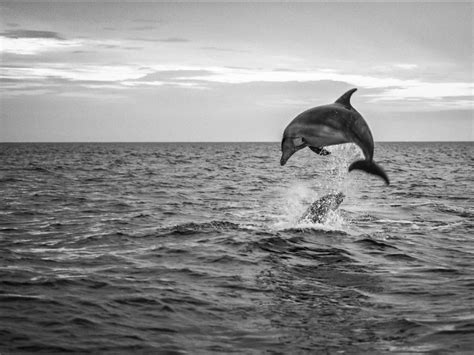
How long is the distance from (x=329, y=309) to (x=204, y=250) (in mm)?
4970

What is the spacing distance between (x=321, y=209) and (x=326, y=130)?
7.59m

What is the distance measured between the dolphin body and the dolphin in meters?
6.94

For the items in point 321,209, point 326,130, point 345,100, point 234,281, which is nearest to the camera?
point 326,130

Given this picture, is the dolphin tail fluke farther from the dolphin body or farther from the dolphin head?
the dolphin head

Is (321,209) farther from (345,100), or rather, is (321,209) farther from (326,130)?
(326,130)

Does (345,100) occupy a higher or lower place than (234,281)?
higher

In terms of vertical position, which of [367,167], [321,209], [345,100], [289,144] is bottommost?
[321,209]

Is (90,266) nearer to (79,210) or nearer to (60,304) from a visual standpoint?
(60,304)

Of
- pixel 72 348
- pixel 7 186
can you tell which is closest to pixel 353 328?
pixel 72 348

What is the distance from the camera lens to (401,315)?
866 centimetres

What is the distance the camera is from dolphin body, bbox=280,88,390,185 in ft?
32.9

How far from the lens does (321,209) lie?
1736cm

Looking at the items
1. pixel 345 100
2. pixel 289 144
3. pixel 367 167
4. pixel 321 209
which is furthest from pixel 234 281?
pixel 321 209

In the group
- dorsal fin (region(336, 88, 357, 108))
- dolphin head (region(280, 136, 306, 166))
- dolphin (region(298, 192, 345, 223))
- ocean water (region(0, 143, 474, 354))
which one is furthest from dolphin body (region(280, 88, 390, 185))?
dolphin (region(298, 192, 345, 223))
